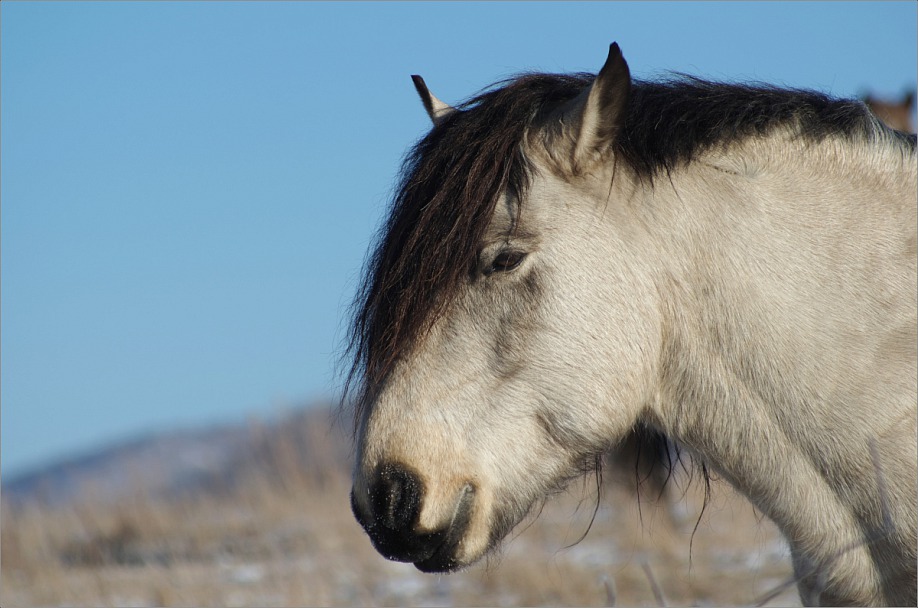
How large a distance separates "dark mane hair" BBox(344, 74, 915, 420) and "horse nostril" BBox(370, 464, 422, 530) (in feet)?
0.86

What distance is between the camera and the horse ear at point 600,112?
2146 mm

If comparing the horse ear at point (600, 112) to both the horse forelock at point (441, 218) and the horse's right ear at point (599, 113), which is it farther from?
the horse forelock at point (441, 218)

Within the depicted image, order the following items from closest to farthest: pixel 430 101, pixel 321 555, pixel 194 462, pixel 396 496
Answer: pixel 396 496 < pixel 430 101 < pixel 321 555 < pixel 194 462

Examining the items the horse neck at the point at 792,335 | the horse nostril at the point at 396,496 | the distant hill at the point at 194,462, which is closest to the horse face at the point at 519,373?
the horse nostril at the point at 396,496

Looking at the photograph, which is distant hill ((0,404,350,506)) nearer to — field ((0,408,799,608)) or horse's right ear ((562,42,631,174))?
field ((0,408,799,608))

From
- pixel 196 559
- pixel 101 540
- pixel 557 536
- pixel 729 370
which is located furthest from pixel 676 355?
pixel 101 540

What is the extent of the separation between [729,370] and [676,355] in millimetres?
143

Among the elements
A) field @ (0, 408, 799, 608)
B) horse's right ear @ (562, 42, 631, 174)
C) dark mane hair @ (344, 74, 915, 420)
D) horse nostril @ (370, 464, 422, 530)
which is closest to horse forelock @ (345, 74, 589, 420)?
dark mane hair @ (344, 74, 915, 420)

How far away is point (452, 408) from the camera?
7.09 ft

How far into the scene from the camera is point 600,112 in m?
→ 2.24

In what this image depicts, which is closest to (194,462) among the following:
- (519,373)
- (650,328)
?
(519,373)

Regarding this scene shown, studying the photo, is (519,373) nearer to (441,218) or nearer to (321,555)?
(441,218)

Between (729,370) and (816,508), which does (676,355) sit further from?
(816,508)

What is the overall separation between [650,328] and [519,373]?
377mm
